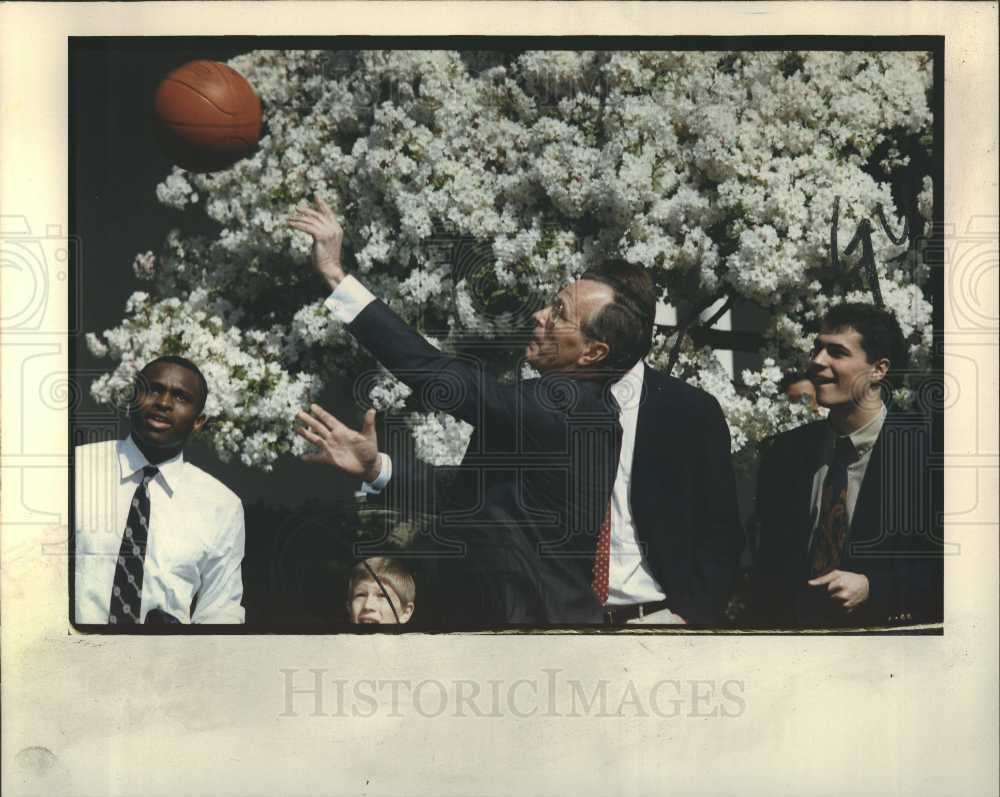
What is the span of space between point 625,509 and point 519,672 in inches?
31.5

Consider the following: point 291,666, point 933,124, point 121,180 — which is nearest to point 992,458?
point 933,124

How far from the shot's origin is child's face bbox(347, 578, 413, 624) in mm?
4762

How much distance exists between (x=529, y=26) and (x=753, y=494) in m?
2.14

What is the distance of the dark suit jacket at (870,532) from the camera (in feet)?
15.6

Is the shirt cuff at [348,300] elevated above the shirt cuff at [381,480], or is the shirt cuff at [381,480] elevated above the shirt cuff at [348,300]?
the shirt cuff at [348,300]

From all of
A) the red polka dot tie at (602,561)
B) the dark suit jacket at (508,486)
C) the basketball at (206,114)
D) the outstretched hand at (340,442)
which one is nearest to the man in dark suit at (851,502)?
the red polka dot tie at (602,561)

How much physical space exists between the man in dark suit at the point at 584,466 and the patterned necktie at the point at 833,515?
0.35 metres

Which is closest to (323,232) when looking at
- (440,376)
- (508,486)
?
(440,376)

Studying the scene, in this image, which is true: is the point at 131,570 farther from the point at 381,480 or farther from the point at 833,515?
the point at 833,515

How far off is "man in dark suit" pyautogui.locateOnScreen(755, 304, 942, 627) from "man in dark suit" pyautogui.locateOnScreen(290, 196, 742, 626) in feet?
0.69

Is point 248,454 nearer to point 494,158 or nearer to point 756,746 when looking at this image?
point 494,158

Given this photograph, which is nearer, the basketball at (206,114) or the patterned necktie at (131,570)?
the basketball at (206,114)

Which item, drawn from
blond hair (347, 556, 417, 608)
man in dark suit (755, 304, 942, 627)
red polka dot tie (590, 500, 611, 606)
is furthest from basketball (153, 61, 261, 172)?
man in dark suit (755, 304, 942, 627)

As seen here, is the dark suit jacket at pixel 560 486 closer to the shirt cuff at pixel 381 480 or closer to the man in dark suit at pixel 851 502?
the shirt cuff at pixel 381 480
